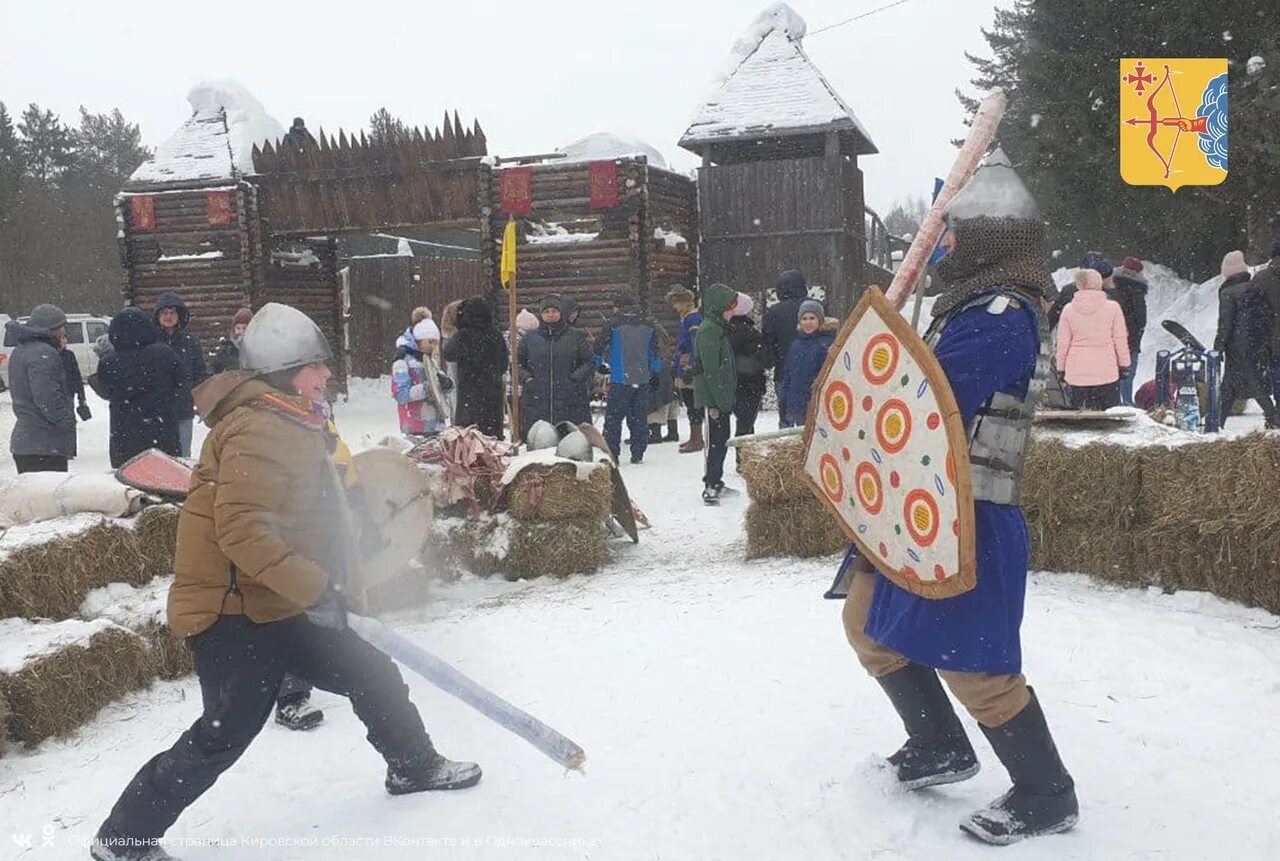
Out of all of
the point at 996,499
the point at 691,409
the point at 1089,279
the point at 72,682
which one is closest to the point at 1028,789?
the point at 996,499

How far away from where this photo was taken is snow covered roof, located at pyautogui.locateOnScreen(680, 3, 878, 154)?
675 inches

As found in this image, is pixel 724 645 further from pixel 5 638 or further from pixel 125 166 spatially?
pixel 125 166

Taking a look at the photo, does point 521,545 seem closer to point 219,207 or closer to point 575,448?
point 575,448

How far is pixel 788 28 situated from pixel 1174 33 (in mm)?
6920

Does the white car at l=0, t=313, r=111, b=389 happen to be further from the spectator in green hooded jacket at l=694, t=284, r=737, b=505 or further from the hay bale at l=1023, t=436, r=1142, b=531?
the hay bale at l=1023, t=436, r=1142, b=531

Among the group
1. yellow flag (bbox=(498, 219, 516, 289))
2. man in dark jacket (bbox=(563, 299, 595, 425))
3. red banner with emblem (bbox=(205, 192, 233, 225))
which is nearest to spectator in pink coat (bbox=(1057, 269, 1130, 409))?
man in dark jacket (bbox=(563, 299, 595, 425))

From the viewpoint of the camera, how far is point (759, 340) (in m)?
8.77

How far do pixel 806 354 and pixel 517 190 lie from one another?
9.78 meters

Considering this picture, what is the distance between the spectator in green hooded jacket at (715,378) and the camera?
26.1ft

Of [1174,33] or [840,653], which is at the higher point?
[1174,33]

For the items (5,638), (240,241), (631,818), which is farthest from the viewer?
(240,241)

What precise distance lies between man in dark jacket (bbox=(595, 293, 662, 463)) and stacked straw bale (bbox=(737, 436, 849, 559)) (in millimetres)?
3538

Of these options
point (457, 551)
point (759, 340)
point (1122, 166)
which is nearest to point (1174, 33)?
point (1122, 166)

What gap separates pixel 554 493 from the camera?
6148 mm
